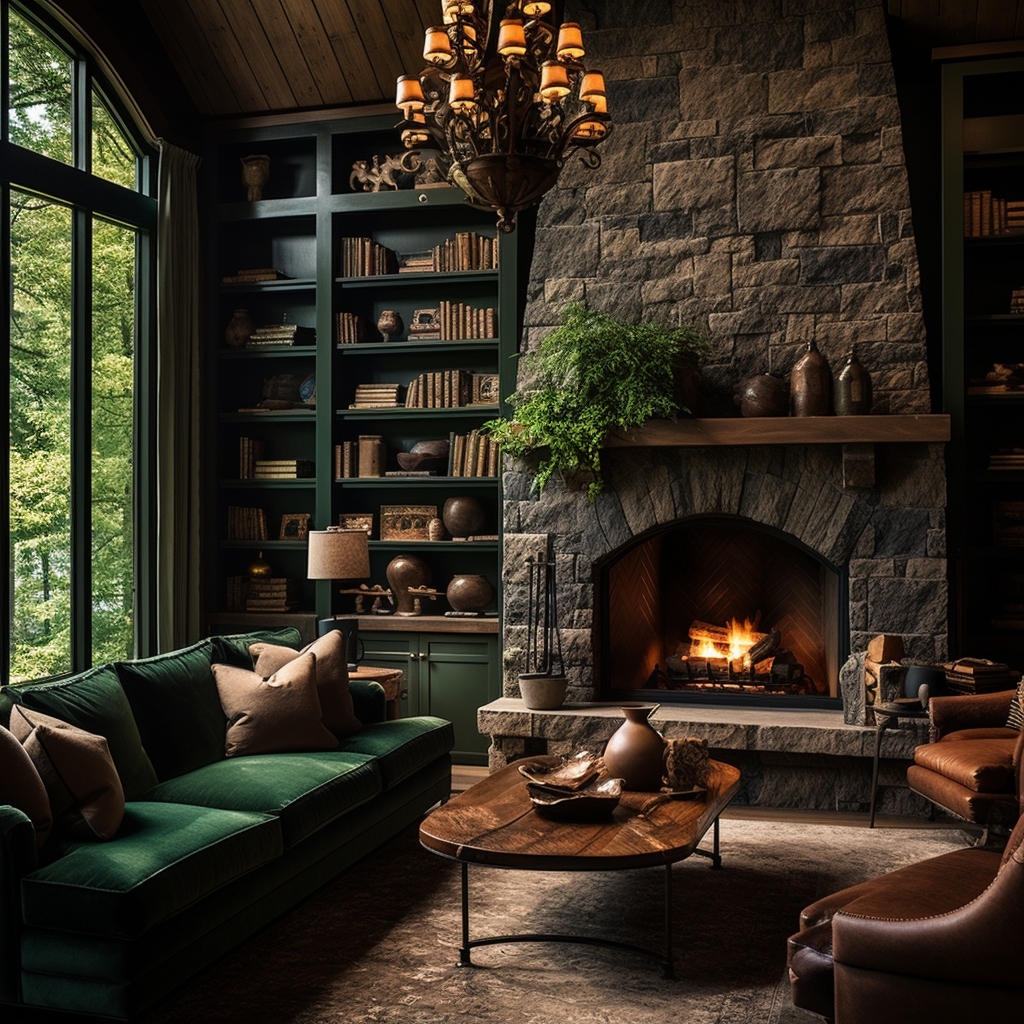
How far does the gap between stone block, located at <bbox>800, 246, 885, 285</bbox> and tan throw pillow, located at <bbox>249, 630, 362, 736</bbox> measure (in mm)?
2814

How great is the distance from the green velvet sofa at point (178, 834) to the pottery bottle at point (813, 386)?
2212 millimetres

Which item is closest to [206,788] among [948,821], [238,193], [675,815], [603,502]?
[675,815]

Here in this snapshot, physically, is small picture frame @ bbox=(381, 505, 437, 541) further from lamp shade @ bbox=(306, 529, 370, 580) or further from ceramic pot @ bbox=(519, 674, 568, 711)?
ceramic pot @ bbox=(519, 674, 568, 711)

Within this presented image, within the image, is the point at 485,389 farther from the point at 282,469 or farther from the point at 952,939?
the point at 952,939

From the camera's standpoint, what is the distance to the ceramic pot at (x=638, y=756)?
368 centimetres

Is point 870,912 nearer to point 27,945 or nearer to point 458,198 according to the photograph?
point 27,945

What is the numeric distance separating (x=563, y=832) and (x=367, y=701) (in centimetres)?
178

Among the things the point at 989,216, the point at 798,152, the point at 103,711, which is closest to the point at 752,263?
the point at 798,152

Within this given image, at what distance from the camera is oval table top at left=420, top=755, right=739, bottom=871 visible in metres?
2.99

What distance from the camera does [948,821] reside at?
4898mm

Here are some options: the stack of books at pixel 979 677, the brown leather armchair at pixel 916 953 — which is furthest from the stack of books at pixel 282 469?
the brown leather armchair at pixel 916 953

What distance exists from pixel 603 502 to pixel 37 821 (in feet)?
10.6

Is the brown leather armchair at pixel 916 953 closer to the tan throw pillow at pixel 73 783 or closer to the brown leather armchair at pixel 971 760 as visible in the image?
the brown leather armchair at pixel 971 760

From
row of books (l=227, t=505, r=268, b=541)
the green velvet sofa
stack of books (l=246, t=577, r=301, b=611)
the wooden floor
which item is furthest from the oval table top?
row of books (l=227, t=505, r=268, b=541)
